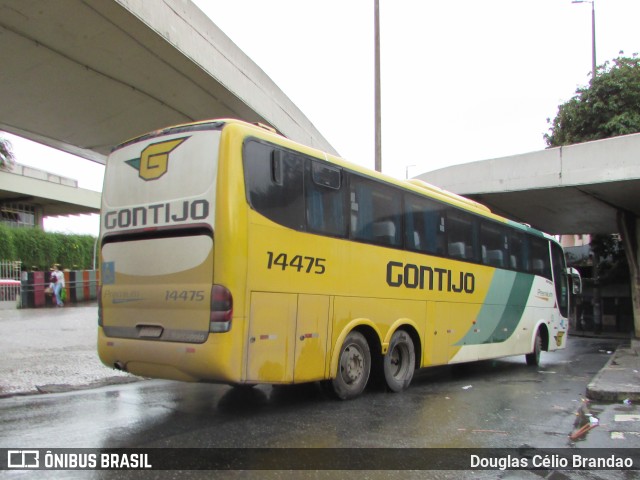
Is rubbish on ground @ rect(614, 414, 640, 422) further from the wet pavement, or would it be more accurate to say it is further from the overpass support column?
the overpass support column

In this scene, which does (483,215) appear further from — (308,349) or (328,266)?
(308,349)

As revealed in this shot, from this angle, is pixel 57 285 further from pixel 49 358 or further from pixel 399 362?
pixel 399 362

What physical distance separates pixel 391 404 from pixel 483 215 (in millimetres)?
4986

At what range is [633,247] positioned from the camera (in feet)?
70.9

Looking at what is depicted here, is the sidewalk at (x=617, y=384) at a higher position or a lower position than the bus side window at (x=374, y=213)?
lower

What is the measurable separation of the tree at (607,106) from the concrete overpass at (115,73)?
15.4 metres

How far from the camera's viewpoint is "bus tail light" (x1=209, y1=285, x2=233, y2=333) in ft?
18.2

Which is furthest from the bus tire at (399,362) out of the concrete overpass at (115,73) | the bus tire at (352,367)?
the concrete overpass at (115,73)

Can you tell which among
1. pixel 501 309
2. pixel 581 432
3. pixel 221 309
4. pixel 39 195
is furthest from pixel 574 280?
pixel 39 195

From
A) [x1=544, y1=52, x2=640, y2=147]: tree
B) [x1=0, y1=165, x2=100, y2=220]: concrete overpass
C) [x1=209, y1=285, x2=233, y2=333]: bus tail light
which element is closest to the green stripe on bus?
[x1=209, y1=285, x2=233, y2=333]: bus tail light

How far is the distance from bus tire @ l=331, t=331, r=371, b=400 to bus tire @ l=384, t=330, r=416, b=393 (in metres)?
0.54

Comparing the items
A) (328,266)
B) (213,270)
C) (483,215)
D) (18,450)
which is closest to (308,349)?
(328,266)

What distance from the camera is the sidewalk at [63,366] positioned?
7.99 meters

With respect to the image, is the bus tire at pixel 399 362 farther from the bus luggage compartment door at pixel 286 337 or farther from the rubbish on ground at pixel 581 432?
the rubbish on ground at pixel 581 432
